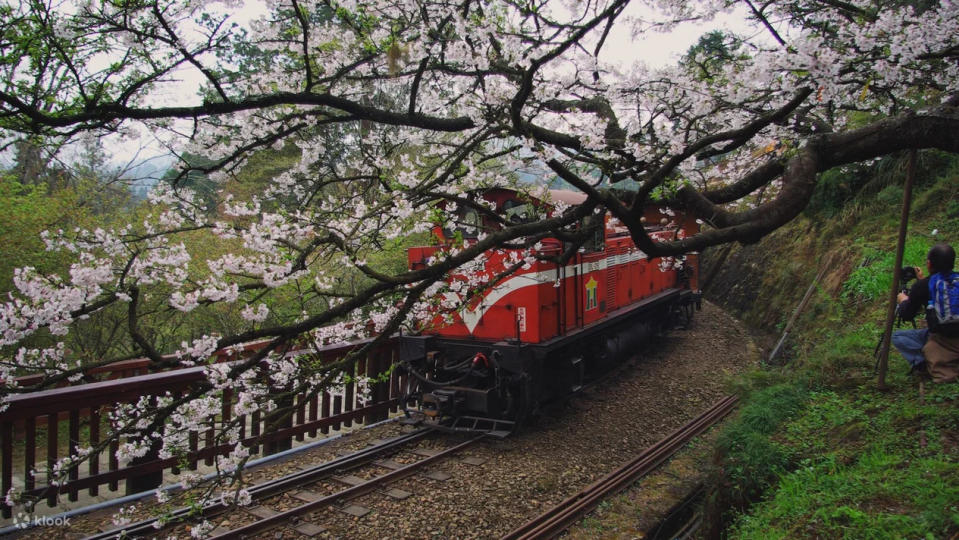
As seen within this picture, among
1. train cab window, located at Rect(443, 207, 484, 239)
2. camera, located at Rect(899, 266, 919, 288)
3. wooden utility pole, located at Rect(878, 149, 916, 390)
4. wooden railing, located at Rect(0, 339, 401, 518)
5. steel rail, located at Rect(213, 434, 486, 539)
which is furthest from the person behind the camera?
train cab window, located at Rect(443, 207, 484, 239)

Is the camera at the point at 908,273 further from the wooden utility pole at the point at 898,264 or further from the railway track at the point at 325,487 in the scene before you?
the railway track at the point at 325,487

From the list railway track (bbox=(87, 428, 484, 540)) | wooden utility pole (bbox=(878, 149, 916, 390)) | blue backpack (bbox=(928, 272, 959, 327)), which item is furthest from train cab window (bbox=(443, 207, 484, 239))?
blue backpack (bbox=(928, 272, 959, 327))

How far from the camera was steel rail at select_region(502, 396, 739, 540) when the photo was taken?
4809 mm

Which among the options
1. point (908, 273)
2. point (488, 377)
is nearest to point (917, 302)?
point (908, 273)

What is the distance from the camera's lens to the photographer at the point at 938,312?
15.2ft

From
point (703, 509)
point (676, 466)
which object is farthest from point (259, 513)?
point (676, 466)

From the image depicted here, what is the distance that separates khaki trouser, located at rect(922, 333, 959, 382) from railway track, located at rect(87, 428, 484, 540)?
201 inches

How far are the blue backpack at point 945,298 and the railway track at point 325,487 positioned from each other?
17.3 feet

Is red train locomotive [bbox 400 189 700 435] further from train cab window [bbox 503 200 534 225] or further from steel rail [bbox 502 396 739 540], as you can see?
steel rail [bbox 502 396 739 540]

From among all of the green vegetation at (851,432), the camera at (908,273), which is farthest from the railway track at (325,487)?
the camera at (908,273)

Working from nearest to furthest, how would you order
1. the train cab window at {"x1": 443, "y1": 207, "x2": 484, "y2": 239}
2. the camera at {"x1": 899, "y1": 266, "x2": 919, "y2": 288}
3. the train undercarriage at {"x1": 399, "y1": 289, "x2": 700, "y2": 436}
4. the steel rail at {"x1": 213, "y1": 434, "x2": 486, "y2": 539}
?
1. the steel rail at {"x1": 213, "y1": 434, "x2": 486, "y2": 539}
2. the camera at {"x1": 899, "y1": 266, "x2": 919, "y2": 288}
3. the train undercarriage at {"x1": 399, "y1": 289, "x2": 700, "y2": 436}
4. the train cab window at {"x1": 443, "y1": 207, "x2": 484, "y2": 239}

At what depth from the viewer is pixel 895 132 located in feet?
13.6

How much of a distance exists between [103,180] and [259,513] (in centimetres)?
903

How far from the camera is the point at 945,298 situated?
184 inches
